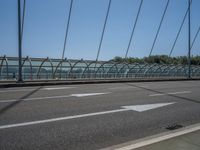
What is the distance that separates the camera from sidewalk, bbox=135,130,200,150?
4254 millimetres

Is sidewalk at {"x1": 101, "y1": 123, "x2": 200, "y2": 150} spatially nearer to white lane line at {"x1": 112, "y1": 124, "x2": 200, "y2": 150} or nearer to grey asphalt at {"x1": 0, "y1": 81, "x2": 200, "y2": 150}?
white lane line at {"x1": 112, "y1": 124, "x2": 200, "y2": 150}

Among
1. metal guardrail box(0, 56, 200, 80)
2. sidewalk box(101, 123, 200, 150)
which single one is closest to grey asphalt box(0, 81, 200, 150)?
sidewalk box(101, 123, 200, 150)

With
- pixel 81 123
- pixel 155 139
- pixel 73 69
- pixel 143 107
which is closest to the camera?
pixel 155 139

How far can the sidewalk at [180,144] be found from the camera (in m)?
4.25

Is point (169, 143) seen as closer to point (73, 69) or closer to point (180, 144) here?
point (180, 144)

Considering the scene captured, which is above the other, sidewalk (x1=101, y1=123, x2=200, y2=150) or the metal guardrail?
the metal guardrail

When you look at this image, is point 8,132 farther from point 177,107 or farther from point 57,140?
point 177,107

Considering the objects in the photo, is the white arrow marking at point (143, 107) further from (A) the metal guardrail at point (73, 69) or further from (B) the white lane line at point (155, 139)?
(A) the metal guardrail at point (73, 69)

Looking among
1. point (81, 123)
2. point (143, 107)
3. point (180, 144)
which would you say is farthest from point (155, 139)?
point (143, 107)

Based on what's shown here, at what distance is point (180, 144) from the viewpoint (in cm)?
446

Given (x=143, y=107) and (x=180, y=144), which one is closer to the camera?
(x=180, y=144)

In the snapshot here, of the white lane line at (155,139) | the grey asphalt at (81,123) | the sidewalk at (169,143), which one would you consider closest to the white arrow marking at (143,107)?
the grey asphalt at (81,123)

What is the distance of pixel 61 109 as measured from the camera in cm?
751

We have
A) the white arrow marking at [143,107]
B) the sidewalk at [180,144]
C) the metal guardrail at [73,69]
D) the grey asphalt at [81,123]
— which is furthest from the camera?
the metal guardrail at [73,69]
